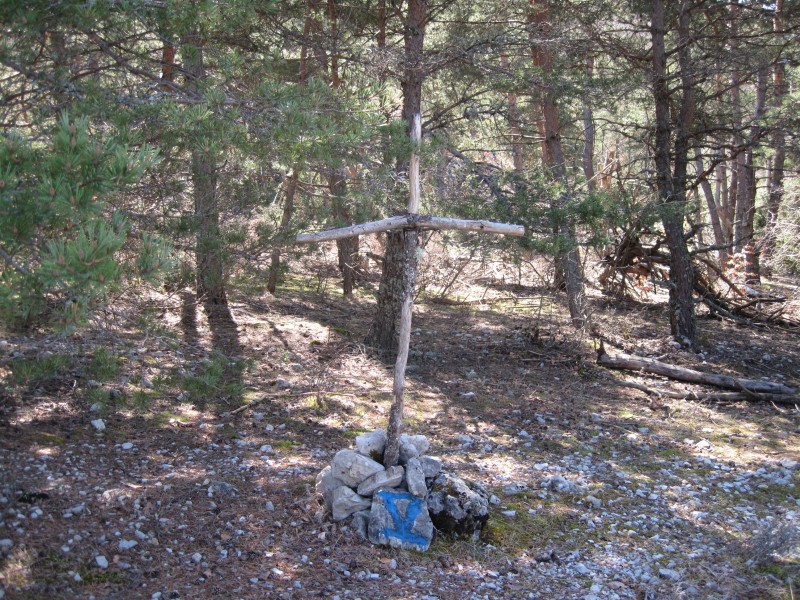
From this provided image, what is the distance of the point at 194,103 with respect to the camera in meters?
5.52

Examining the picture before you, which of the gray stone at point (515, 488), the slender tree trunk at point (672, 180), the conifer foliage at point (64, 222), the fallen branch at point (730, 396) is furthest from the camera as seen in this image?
the slender tree trunk at point (672, 180)

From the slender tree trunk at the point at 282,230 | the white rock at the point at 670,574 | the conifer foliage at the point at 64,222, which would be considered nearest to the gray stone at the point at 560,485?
the white rock at the point at 670,574

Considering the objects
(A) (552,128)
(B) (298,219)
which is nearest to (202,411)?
(B) (298,219)

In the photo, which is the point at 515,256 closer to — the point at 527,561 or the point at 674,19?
the point at 527,561

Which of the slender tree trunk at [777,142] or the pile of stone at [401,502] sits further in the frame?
the slender tree trunk at [777,142]

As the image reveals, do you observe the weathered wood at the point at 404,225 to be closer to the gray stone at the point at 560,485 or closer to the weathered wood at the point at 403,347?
the weathered wood at the point at 403,347

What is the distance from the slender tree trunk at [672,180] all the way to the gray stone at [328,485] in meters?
7.30

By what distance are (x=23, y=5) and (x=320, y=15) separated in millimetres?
5592

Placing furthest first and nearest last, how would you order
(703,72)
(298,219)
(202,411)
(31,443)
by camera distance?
(703,72) < (298,219) < (202,411) < (31,443)

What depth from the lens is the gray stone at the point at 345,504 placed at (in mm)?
5156

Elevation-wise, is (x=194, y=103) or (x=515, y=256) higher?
(x=194, y=103)

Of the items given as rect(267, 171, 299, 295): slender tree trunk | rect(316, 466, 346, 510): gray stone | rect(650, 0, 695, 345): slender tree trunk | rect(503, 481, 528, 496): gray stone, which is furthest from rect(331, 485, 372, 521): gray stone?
rect(650, 0, 695, 345): slender tree trunk

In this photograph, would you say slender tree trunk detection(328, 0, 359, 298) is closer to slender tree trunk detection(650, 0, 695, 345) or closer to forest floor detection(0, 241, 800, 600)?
forest floor detection(0, 241, 800, 600)

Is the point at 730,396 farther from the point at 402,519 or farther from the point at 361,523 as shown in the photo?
the point at 361,523
